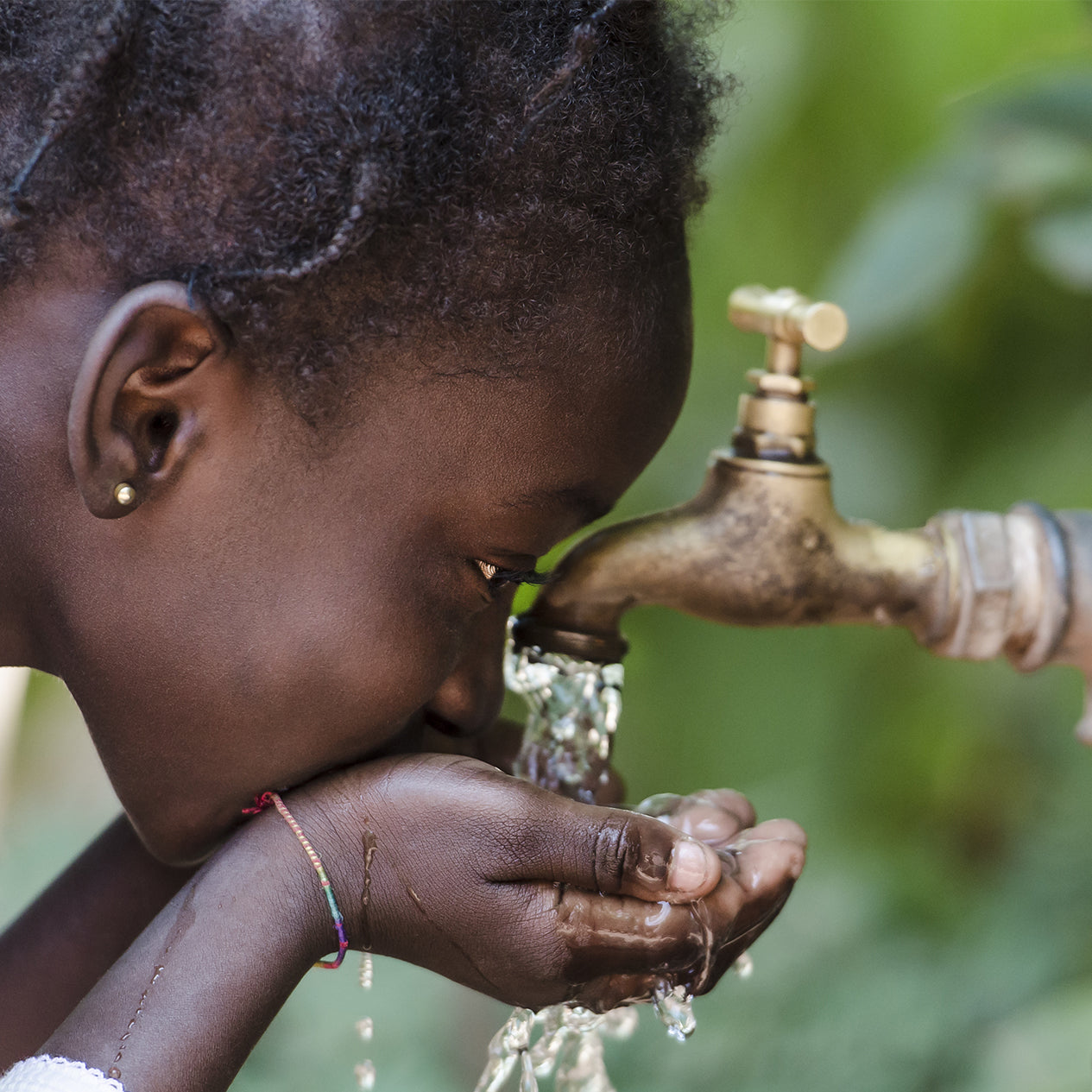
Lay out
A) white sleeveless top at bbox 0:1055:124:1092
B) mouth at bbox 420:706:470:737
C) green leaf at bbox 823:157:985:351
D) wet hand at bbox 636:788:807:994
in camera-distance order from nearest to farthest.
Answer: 1. white sleeveless top at bbox 0:1055:124:1092
2. wet hand at bbox 636:788:807:994
3. mouth at bbox 420:706:470:737
4. green leaf at bbox 823:157:985:351

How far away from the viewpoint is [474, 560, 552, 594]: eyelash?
831 millimetres

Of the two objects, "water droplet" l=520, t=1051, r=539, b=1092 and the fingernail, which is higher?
the fingernail

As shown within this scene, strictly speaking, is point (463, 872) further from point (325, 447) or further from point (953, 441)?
point (953, 441)

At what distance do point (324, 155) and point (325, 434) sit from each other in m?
0.15

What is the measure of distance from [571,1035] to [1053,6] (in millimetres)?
1223

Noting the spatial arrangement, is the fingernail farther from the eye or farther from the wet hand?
the eye

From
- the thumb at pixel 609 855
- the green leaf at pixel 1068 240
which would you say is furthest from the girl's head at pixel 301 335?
the green leaf at pixel 1068 240

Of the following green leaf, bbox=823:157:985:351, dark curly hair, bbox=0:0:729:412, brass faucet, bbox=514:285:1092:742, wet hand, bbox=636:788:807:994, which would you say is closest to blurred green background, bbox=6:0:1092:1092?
green leaf, bbox=823:157:985:351

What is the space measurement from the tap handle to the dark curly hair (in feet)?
0.70

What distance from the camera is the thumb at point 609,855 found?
2.52 ft

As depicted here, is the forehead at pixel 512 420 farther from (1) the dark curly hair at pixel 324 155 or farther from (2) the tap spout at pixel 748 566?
(2) the tap spout at pixel 748 566

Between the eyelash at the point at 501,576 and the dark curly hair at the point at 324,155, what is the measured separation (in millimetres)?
154

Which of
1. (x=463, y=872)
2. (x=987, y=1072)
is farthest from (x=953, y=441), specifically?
(x=463, y=872)

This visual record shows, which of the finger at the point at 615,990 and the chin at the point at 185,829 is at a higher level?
the chin at the point at 185,829
